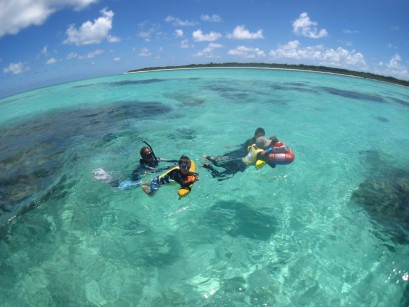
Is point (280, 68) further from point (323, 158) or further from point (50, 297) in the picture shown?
point (50, 297)

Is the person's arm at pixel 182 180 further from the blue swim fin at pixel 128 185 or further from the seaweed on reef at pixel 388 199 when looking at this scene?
the seaweed on reef at pixel 388 199

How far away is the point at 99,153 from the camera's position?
432 inches

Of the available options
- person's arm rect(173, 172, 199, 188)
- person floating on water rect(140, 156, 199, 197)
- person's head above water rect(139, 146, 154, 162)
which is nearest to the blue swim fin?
person floating on water rect(140, 156, 199, 197)

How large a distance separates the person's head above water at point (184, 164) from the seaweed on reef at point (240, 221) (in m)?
1.29

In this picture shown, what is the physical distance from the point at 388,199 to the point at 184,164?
5913 millimetres

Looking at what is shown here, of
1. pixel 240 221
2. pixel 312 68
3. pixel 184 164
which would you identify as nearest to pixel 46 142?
pixel 184 164

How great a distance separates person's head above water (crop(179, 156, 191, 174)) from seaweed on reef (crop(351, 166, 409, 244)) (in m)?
4.79

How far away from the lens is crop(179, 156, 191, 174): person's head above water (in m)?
6.54

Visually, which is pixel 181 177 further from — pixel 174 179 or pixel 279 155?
pixel 279 155

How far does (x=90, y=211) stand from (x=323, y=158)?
27.2ft

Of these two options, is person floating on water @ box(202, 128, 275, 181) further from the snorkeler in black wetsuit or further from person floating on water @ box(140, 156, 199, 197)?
person floating on water @ box(140, 156, 199, 197)

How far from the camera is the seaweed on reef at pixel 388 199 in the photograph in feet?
22.2

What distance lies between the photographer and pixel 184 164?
21.6ft

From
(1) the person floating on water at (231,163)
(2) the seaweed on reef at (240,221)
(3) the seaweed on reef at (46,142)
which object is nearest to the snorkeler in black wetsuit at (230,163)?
(1) the person floating on water at (231,163)
